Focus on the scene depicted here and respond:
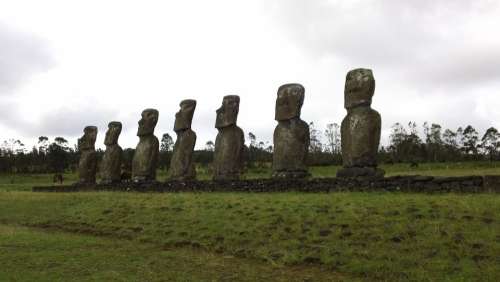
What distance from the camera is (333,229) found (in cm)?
1091

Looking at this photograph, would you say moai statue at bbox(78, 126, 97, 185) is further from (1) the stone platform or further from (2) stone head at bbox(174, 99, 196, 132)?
(2) stone head at bbox(174, 99, 196, 132)

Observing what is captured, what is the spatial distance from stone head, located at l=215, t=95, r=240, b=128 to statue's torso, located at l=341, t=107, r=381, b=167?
5.38m

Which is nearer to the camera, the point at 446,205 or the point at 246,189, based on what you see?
the point at 446,205

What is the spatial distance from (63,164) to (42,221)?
179ft

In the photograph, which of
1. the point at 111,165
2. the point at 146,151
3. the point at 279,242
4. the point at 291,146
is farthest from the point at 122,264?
the point at 111,165

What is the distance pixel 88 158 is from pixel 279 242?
1809 centimetres

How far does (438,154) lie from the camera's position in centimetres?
6331

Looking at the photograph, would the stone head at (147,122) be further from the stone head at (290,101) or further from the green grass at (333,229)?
the stone head at (290,101)

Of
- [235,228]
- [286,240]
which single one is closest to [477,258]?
[286,240]

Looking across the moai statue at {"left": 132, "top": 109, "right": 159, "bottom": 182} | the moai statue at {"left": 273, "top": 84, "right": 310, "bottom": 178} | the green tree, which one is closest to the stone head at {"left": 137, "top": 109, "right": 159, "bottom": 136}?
the moai statue at {"left": 132, "top": 109, "right": 159, "bottom": 182}

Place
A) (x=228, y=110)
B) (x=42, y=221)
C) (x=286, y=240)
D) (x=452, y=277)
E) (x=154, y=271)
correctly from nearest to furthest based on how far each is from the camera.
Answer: (x=452, y=277) → (x=154, y=271) → (x=286, y=240) → (x=42, y=221) → (x=228, y=110)

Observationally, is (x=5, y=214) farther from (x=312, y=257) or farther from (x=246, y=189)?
(x=312, y=257)

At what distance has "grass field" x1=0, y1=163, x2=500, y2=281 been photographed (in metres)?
8.90

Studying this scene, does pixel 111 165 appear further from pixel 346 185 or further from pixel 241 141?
pixel 346 185
